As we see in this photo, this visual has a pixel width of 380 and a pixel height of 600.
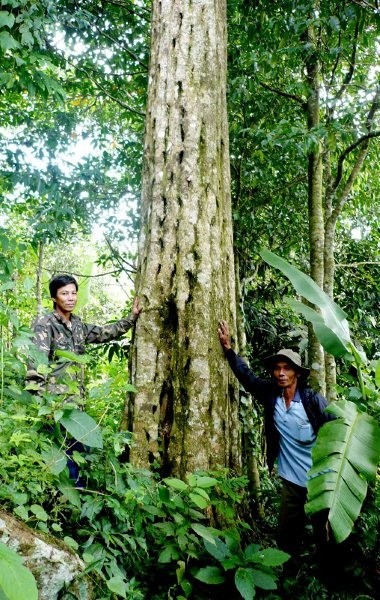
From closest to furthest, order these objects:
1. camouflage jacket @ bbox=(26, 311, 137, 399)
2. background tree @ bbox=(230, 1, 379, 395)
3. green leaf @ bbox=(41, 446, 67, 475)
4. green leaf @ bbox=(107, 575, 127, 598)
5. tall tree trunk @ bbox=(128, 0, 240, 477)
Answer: green leaf @ bbox=(107, 575, 127, 598) < green leaf @ bbox=(41, 446, 67, 475) < tall tree trunk @ bbox=(128, 0, 240, 477) < camouflage jacket @ bbox=(26, 311, 137, 399) < background tree @ bbox=(230, 1, 379, 395)

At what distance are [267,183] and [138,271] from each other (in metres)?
3.00

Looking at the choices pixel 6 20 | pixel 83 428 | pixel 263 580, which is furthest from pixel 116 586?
pixel 6 20

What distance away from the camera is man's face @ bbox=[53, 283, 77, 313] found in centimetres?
341

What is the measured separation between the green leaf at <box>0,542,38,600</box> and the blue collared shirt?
7.92 ft

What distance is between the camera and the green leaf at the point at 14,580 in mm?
1134

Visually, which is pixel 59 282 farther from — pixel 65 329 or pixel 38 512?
pixel 38 512

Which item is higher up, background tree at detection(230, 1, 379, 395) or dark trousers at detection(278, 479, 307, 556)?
background tree at detection(230, 1, 379, 395)

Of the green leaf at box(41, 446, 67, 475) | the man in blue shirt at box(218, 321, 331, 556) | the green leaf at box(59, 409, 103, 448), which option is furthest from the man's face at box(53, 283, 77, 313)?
the green leaf at box(41, 446, 67, 475)

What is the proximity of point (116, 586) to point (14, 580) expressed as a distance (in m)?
0.78

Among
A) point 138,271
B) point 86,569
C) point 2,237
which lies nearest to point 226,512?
point 86,569

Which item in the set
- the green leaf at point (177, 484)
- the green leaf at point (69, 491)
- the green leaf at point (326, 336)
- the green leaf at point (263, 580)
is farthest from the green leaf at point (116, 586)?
the green leaf at point (326, 336)

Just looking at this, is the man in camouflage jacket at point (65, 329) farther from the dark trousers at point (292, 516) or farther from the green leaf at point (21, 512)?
the dark trousers at point (292, 516)

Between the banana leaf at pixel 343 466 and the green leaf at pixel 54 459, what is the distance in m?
1.09

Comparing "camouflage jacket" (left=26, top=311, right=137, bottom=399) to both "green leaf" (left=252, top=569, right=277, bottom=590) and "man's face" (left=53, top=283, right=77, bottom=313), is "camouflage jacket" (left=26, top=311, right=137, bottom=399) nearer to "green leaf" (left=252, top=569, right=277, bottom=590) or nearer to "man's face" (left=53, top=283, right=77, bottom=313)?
"man's face" (left=53, top=283, right=77, bottom=313)
